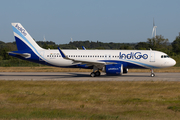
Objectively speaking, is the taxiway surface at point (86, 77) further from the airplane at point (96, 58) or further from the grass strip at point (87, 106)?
the grass strip at point (87, 106)

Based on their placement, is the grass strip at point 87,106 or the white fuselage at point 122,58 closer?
the grass strip at point 87,106

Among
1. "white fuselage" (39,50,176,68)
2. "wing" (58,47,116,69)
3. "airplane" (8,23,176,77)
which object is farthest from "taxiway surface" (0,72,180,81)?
"white fuselage" (39,50,176,68)

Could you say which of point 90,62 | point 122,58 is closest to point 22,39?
point 90,62

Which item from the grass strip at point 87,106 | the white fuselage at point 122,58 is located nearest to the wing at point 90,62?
the white fuselage at point 122,58

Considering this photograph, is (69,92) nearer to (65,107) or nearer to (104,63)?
(65,107)

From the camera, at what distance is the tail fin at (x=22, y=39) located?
32.5 m

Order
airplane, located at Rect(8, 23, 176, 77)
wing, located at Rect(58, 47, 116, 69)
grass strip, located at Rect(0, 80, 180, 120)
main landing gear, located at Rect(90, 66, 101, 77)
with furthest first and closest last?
airplane, located at Rect(8, 23, 176, 77) → main landing gear, located at Rect(90, 66, 101, 77) → wing, located at Rect(58, 47, 116, 69) → grass strip, located at Rect(0, 80, 180, 120)

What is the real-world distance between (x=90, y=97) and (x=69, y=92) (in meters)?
2.60

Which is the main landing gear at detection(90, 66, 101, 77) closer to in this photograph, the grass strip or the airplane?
the airplane

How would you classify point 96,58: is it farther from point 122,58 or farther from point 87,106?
point 87,106

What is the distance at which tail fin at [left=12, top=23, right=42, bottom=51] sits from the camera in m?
32.5

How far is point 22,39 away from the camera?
107 feet

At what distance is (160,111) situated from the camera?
12.2 metres

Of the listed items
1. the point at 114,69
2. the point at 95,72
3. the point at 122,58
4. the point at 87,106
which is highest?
the point at 122,58
